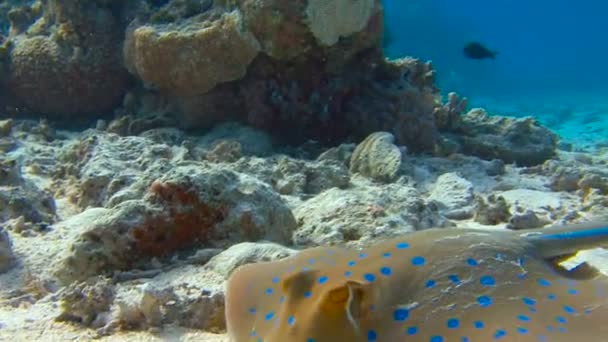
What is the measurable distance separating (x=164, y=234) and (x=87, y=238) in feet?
1.79

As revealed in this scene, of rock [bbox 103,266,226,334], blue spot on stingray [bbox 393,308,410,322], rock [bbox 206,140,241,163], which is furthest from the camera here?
rock [bbox 206,140,241,163]

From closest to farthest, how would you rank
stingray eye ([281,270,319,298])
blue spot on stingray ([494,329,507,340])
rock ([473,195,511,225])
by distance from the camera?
blue spot on stingray ([494,329,507,340])
stingray eye ([281,270,319,298])
rock ([473,195,511,225])

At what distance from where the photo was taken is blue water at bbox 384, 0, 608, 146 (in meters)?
35.1

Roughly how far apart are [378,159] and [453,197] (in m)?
1.13

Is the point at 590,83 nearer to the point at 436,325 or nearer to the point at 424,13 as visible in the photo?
the point at 424,13

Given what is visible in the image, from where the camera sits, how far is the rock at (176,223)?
3.46 m

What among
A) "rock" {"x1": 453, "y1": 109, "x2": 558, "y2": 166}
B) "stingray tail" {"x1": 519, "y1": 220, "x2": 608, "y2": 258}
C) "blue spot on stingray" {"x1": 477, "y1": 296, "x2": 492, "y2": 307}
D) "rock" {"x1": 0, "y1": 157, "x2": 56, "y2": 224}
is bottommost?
"rock" {"x1": 0, "y1": 157, "x2": 56, "y2": 224}

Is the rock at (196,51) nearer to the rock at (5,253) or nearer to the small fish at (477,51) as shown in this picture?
the rock at (5,253)

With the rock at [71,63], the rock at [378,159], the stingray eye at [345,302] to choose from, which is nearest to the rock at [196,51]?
the rock at [71,63]

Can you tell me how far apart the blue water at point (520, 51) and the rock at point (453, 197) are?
1277 cm

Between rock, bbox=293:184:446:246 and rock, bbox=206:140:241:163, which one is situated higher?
rock, bbox=206:140:241:163

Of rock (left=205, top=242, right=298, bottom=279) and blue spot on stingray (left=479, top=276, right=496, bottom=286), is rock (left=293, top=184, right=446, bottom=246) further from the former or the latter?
blue spot on stingray (left=479, top=276, right=496, bottom=286)

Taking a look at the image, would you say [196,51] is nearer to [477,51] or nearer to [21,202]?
[21,202]

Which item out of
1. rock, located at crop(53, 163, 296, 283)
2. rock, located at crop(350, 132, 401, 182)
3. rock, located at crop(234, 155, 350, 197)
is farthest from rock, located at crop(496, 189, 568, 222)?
rock, located at crop(53, 163, 296, 283)
